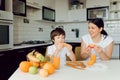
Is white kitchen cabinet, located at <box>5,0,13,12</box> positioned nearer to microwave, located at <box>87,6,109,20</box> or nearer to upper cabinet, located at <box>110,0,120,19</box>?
microwave, located at <box>87,6,109,20</box>

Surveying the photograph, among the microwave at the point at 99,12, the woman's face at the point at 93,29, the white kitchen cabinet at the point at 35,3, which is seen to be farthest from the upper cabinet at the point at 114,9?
the woman's face at the point at 93,29

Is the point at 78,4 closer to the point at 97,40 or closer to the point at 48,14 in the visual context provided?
the point at 48,14

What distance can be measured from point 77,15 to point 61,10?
50 cm

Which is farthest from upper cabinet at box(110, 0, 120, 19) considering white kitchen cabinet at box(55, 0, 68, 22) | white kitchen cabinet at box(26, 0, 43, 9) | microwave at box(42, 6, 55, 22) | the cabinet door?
the cabinet door

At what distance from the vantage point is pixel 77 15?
14.2 ft

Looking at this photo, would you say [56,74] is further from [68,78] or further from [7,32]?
[7,32]

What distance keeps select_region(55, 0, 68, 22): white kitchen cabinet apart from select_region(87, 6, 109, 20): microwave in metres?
0.68

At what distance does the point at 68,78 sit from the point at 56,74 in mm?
124

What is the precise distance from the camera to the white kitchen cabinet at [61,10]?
176 inches

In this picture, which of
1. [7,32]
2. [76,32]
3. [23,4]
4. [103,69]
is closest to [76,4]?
[76,32]

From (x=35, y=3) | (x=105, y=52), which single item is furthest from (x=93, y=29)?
(x=35, y=3)

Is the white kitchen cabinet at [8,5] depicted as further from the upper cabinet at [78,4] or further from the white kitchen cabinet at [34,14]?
the upper cabinet at [78,4]

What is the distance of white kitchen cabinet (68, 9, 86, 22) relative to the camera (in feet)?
13.9

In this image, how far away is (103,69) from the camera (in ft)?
4.10
